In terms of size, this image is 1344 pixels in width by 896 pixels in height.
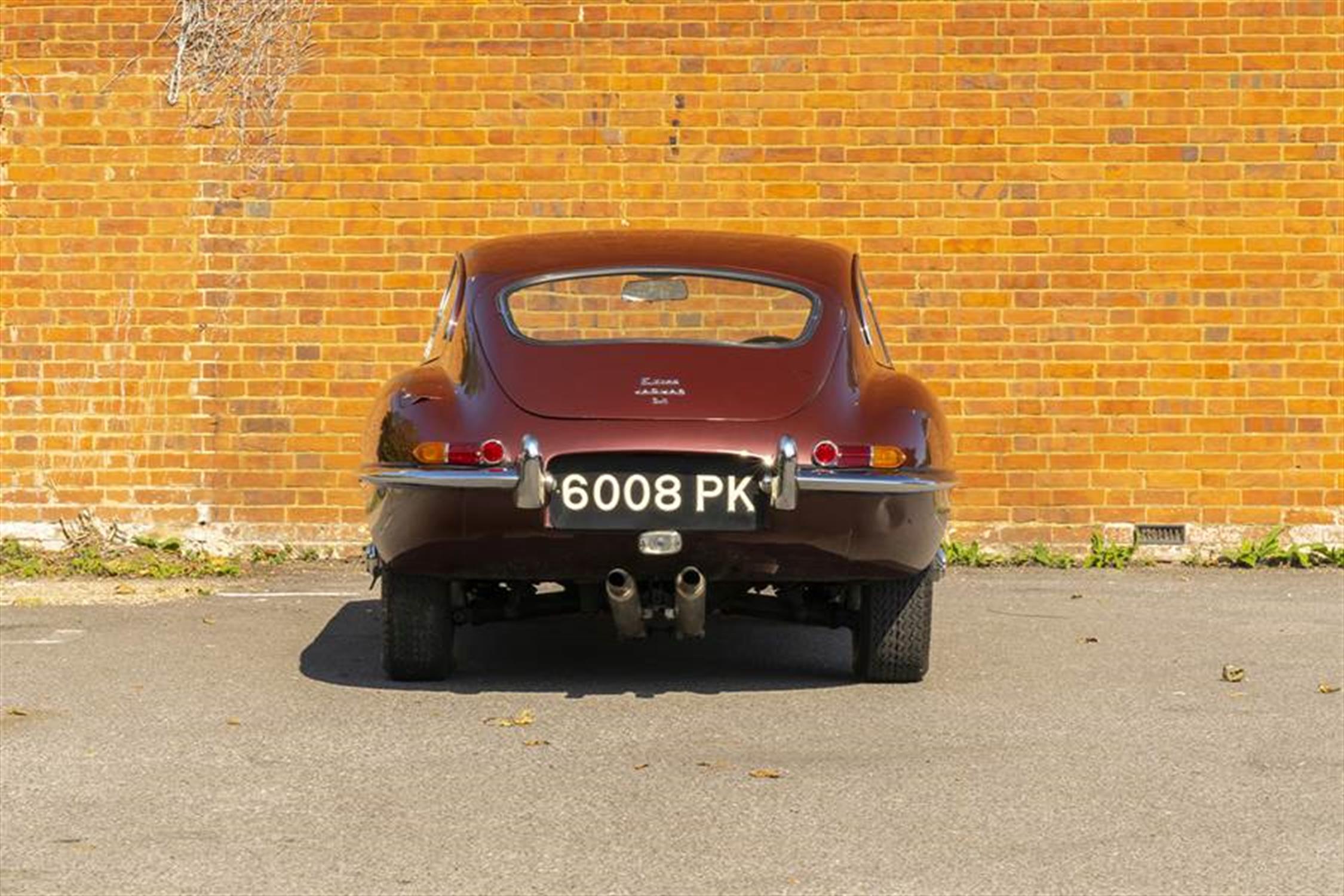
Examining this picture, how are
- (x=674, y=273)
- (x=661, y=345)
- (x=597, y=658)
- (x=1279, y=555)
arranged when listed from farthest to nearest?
(x=1279, y=555), (x=597, y=658), (x=674, y=273), (x=661, y=345)

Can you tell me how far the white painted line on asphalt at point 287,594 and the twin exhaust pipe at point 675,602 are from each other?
328cm

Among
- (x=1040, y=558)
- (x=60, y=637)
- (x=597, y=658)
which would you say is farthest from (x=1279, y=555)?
(x=60, y=637)

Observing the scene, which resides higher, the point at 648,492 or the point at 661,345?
the point at 661,345

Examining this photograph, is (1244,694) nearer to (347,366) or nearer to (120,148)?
(347,366)

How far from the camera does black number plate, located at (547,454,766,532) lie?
6.99 metres

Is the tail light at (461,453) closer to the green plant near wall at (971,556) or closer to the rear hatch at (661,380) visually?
the rear hatch at (661,380)

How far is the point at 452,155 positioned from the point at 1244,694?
17.7ft

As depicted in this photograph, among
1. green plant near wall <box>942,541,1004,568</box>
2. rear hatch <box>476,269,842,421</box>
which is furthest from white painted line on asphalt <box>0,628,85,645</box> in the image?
green plant near wall <box>942,541,1004,568</box>

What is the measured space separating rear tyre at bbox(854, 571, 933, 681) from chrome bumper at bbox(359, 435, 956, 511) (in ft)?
1.80

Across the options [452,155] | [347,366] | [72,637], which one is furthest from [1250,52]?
[72,637]

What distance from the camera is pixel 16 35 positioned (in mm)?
11664

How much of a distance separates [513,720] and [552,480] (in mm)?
707

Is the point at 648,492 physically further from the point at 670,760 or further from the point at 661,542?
the point at 670,760

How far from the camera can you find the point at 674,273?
7934 millimetres
